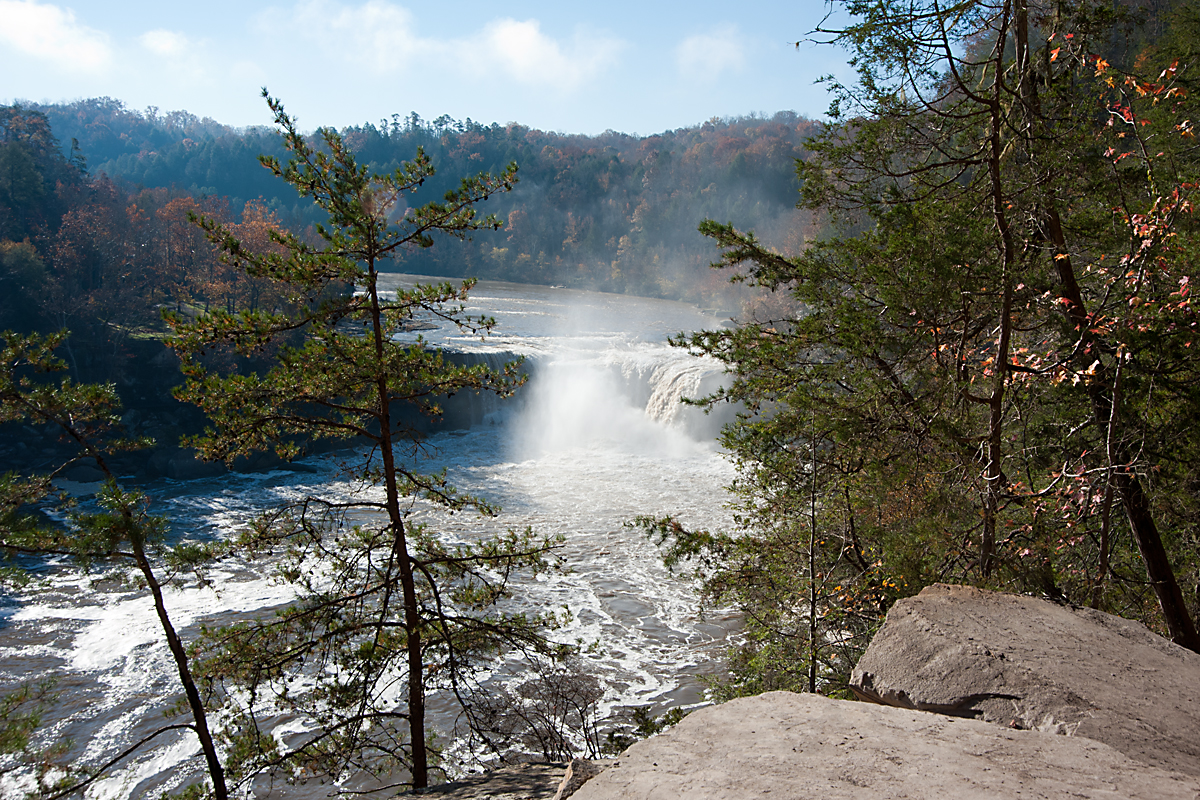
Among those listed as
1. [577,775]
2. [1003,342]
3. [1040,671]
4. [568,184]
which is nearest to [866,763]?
[577,775]

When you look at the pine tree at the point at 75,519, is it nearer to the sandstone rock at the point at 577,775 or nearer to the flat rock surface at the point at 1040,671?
the sandstone rock at the point at 577,775

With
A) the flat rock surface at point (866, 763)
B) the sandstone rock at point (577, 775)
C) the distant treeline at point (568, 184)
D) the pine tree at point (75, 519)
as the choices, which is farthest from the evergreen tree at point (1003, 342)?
the distant treeline at point (568, 184)

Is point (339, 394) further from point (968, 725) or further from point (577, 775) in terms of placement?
point (968, 725)

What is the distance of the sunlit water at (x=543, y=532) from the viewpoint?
34.0 feet

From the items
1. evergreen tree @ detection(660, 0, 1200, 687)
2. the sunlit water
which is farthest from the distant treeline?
evergreen tree @ detection(660, 0, 1200, 687)

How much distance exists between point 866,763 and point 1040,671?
1.44 meters

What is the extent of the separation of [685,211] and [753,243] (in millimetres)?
67843

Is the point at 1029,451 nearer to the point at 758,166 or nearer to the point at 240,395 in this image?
the point at 240,395

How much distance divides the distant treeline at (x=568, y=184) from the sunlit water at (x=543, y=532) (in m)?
27.6

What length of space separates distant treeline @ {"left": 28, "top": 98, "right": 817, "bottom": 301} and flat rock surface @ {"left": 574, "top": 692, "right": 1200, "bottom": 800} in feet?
163

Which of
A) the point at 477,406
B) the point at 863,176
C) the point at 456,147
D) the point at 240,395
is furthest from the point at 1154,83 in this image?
the point at 456,147

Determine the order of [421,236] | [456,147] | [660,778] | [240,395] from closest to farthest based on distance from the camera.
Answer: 1. [660,778]
2. [240,395]
3. [421,236]
4. [456,147]

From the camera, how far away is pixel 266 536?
5348 millimetres

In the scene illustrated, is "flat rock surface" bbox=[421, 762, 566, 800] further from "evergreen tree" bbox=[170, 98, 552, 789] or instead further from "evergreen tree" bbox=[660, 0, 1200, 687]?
"evergreen tree" bbox=[660, 0, 1200, 687]
